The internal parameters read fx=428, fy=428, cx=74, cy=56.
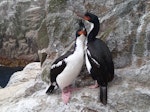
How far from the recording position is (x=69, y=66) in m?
6.00

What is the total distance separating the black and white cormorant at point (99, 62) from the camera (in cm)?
587

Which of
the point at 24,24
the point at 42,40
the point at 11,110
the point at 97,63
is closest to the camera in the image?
the point at 97,63

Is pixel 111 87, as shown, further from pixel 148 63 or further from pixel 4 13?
pixel 4 13

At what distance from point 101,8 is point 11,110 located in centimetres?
218

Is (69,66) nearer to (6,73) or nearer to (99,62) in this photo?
(99,62)

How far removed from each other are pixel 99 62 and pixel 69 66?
1.44 ft

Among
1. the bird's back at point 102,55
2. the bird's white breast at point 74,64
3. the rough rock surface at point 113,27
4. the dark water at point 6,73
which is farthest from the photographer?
the dark water at point 6,73

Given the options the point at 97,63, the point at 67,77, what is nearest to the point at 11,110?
the point at 67,77

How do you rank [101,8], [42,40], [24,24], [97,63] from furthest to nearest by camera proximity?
1. [24,24]
2. [42,40]
3. [101,8]
4. [97,63]

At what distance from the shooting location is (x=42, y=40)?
7.57 metres

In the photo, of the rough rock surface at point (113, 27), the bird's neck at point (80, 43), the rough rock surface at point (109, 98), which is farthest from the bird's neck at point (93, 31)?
the rough rock surface at point (109, 98)

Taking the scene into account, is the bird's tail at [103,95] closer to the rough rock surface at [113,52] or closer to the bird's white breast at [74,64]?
the rough rock surface at [113,52]

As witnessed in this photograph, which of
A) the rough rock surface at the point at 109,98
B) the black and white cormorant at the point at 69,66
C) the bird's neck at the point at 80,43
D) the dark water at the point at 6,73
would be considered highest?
the bird's neck at the point at 80,43

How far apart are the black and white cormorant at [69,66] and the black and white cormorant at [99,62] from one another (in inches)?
4.3
